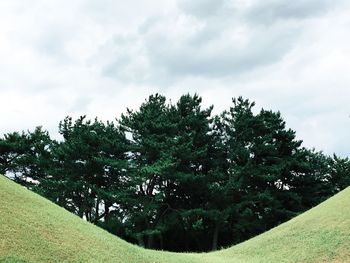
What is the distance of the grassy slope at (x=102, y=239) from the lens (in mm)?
12836

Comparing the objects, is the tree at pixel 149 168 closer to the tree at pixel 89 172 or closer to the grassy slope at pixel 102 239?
the tree at pixel 89 172

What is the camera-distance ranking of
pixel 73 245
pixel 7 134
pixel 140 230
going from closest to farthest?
1. pixel 73 245
2. pixel 140 230
3. pixel 7 134

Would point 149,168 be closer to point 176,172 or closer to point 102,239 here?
point 176,172

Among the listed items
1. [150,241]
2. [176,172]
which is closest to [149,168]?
[176,172]

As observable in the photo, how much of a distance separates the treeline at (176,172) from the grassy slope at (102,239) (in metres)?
12.8

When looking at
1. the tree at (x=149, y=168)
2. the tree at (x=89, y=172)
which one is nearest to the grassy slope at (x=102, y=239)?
the tree at (x=149, y=168)

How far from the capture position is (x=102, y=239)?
53.1 ft

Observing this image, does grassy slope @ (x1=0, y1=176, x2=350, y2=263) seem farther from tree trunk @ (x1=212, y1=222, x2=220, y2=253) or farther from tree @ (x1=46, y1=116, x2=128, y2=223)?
tree @ (x1=46, y1=116, x2=128, y2=223)

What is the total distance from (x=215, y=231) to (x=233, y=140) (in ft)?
27.6

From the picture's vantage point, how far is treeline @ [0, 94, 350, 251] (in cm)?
3756

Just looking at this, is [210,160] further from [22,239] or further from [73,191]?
[22,239]

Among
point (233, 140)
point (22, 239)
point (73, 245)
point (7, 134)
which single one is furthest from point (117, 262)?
point (7, 134)

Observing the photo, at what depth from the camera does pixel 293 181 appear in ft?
139

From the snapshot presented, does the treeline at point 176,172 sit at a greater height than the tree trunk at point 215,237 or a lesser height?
greater
